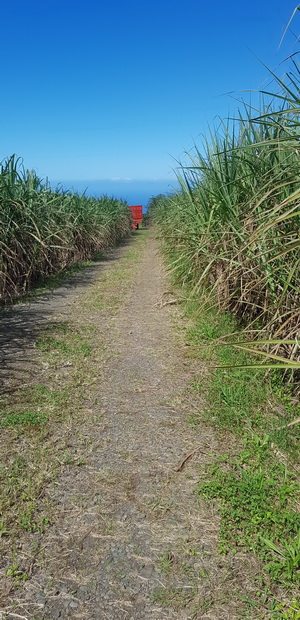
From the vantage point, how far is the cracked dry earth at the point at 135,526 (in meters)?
1.34

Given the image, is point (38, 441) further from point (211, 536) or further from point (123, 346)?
point (123, 346)

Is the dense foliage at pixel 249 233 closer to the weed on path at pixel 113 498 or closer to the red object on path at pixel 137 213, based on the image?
the weed on path at pixel 113 498

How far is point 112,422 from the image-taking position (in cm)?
244

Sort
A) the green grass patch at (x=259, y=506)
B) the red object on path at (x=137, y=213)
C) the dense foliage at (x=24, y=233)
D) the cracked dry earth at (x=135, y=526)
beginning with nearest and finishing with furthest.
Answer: the cracked dry earth at (x=135, y=526)
the green grass patch at (x=259, y=506)
the dense foliage at (x=24, y=233)
the red object on path at (x=137, y=213)

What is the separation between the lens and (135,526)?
165 centimetres

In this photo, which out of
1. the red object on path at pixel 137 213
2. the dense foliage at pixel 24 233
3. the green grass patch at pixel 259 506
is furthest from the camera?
the red object on path at pixel 137 213

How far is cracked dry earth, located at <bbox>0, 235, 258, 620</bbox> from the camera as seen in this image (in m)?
1.34

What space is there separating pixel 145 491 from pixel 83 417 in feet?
2.41

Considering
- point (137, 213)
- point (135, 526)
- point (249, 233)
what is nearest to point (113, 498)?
point (135, 526)

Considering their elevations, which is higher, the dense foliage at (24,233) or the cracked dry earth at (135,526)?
the dense foliage at (24,233)

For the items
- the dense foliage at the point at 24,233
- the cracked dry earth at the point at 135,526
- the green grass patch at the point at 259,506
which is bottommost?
the cracked dry earth at the point at 135,526

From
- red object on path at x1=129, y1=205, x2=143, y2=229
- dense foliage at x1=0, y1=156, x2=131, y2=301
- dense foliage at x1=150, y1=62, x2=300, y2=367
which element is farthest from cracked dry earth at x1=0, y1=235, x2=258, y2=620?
red object on path at x1=129, y1=205, x2=143, y2=229

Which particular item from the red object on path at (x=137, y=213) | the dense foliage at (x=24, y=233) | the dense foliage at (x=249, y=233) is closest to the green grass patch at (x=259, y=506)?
the dense foliage at (x=249, y=233)

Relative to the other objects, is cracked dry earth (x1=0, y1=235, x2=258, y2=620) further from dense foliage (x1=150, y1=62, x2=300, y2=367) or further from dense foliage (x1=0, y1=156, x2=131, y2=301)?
dense foliage (x1=0, y1=156, x2=131, y2=301)
